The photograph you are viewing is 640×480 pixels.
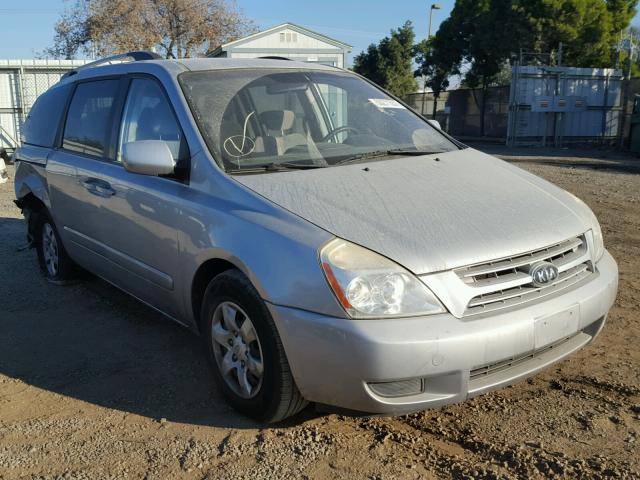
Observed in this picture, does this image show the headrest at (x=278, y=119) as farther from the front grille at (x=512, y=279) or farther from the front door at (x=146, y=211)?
the front grille at (x=512, y=279)

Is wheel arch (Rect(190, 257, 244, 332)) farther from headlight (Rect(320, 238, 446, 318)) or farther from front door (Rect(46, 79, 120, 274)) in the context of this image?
front door (Rect(46, 79, 120, 274))

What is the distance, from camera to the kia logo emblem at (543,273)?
2816mm

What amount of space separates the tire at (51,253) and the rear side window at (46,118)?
2.13 feet

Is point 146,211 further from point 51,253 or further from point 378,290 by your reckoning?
point 51,253

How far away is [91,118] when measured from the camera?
476 cm

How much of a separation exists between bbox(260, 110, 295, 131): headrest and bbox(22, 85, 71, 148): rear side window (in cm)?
235

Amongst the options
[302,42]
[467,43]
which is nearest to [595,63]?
[467,43]

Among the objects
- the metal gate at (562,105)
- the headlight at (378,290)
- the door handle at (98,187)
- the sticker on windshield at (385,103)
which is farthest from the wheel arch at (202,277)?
the metal gate at (562,105)

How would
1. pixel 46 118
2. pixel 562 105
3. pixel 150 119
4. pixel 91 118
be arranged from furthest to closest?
1. pixel 562 105
2. pixel 46 118
3. pixel 91 118
4. pixel 150 119

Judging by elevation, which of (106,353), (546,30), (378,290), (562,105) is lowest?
(106,353)

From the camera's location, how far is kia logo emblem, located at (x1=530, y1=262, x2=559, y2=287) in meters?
2.82

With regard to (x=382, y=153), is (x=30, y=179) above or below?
below

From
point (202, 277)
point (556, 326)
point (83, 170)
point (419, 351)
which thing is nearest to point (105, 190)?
point (83, 170)

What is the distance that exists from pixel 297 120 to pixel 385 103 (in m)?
0.76
